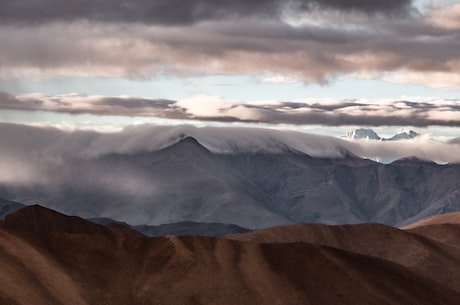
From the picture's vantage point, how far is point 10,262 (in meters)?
200

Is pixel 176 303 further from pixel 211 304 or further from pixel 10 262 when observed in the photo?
pixel 10 262

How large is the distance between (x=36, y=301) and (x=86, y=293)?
61.6ft

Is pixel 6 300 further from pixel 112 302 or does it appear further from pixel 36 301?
pixel 112 302

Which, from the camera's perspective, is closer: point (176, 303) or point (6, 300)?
point (6, 300)

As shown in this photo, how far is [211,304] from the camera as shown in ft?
654

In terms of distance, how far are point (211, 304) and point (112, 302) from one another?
2098 cm

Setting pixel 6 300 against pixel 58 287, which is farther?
pixel 58 287

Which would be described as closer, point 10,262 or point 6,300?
point 6,300

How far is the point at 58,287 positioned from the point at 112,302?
11.9 m

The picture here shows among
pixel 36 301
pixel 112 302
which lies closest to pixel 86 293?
pixel 112 302

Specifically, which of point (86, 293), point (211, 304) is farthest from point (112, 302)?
point (211, 304)

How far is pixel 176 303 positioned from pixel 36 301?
105 feet

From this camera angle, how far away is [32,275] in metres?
197

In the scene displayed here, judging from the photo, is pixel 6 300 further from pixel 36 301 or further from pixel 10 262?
pixel 10 262
